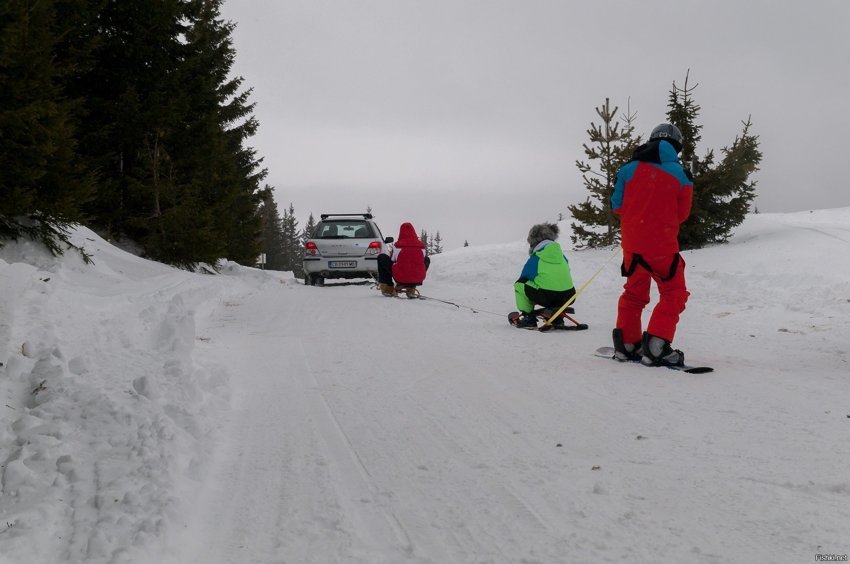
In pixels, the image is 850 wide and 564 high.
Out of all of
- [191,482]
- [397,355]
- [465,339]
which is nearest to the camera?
[191,482]

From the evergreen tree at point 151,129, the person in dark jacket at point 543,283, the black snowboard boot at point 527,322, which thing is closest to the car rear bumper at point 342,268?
the evergreen tree at point 151,129

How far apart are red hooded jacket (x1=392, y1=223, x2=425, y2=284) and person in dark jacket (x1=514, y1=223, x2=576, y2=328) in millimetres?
4418

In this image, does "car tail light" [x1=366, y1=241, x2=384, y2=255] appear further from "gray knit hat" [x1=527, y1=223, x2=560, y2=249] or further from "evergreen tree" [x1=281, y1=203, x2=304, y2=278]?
"evergreen tree" [x1=281, y1=203, x2=304, y2=278]

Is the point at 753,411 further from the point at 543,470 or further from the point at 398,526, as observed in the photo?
the point at 398,526

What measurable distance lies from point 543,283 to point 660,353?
267 cm

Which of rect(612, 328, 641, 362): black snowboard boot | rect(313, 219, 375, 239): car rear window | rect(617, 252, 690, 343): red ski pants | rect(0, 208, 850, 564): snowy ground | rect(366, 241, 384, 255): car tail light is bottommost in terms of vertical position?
rect(0, 208, 850, 564): snowy ground

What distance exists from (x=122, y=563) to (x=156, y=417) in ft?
4.26

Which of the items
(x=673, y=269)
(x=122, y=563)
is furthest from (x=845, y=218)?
(x=122, y=563)

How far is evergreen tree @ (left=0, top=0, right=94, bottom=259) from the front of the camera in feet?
20.9

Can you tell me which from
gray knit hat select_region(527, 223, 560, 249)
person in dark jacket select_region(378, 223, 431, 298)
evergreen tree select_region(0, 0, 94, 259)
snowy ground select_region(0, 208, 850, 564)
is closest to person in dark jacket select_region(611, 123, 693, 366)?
snowy ground select_region(0, 208, 850, 564)

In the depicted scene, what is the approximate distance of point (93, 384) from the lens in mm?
3314

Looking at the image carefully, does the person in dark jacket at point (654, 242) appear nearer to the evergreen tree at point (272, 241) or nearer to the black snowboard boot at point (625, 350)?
the black snowboard boot at point (625, 350)

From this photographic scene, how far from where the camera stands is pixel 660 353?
498cm

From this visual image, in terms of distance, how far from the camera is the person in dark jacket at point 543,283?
24.7 ft
